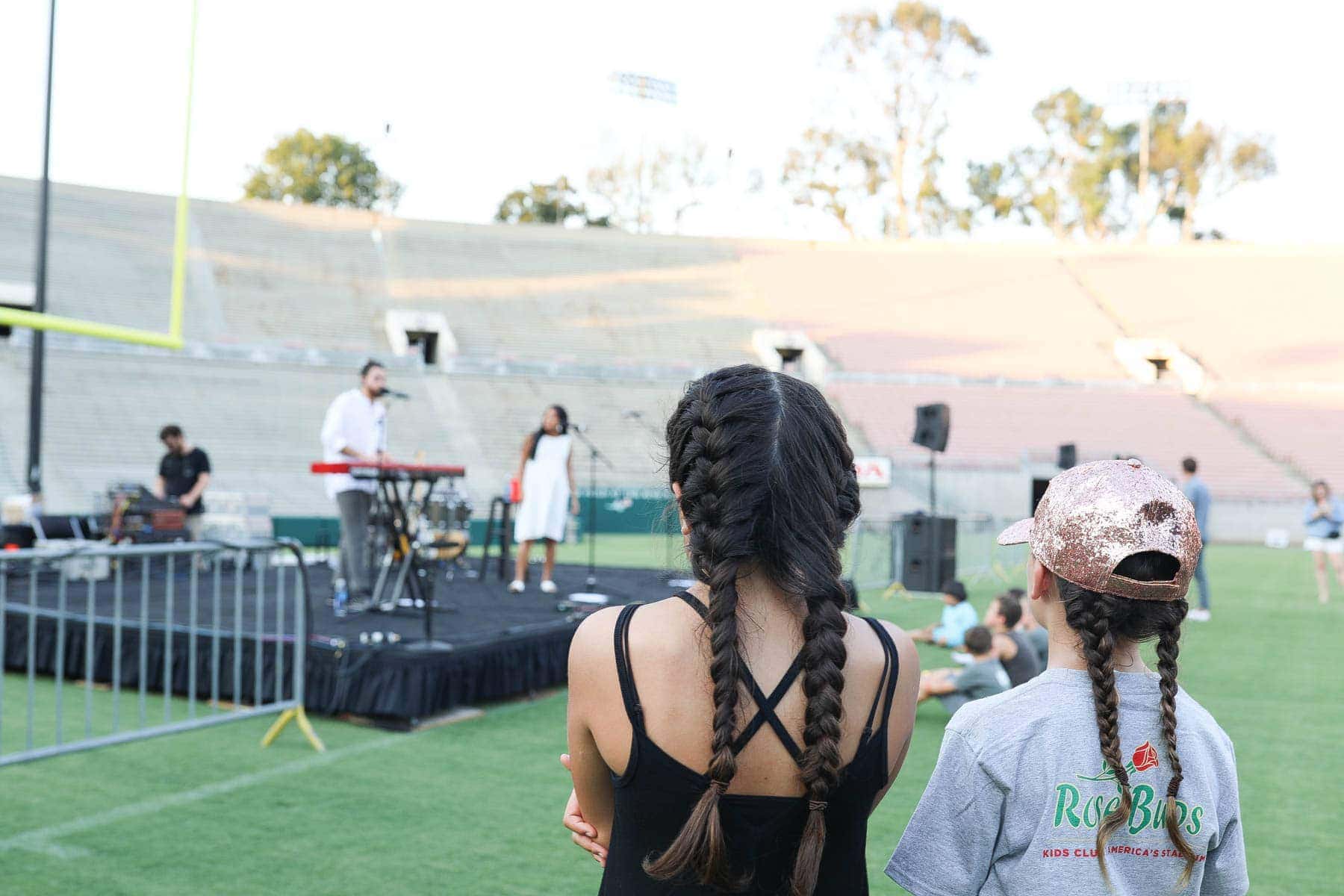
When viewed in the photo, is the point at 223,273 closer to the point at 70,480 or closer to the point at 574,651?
the point at 70,480

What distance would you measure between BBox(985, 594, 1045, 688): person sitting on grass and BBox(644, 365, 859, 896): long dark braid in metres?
5.01

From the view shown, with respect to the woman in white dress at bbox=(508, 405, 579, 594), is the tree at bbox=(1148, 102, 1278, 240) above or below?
above

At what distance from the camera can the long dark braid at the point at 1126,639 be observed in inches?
65.6

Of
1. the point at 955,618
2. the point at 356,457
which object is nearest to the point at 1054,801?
the point at 955,618

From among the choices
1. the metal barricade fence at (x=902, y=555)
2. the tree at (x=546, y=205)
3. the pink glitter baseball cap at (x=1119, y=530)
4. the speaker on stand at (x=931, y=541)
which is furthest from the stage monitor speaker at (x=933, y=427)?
the tree at (x=546, y=205)

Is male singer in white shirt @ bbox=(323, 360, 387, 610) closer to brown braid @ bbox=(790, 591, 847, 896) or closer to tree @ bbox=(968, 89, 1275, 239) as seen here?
brown braid @ bbox=(790, 591, 847, 896)

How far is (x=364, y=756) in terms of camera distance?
5605 mm

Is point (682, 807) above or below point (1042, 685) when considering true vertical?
below

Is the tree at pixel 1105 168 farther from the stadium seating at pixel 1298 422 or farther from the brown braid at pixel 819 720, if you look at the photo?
the brown braid at pixel 819 720

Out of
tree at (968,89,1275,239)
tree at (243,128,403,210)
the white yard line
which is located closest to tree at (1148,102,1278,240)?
tree at (968,89,1275,239)

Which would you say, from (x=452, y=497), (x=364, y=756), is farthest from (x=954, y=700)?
(x=452, y=497)

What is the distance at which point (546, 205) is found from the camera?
5416 centimetres

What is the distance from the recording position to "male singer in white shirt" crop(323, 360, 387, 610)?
26.8 ft

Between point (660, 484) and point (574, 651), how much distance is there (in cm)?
35
